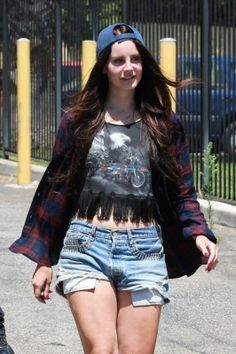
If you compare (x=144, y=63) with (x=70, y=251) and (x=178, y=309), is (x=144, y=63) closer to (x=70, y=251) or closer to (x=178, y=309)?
(x=70, y=251)

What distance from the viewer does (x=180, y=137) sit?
460 centimetres

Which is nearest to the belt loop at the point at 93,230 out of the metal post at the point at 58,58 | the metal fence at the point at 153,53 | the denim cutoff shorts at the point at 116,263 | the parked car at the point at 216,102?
the denim cutoff shorts at the point at 116,263

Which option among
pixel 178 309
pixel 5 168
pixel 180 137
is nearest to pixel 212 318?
pixel 178 309

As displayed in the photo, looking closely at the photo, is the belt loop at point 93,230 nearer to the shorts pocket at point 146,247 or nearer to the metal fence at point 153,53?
the shorts pocket at point 146,247

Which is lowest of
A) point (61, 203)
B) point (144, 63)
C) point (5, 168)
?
point (5, 168)

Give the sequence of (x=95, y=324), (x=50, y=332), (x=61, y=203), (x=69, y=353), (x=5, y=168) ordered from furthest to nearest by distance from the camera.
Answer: (x=5, y=168)
(x=50, y=332)
(x=69, y=353)
(x=61, y=203)
(x=95, y=324)

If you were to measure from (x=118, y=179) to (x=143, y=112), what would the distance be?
1.07 feet

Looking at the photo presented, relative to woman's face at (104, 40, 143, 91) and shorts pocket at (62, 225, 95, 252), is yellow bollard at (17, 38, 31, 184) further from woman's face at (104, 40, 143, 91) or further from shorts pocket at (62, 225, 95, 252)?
shorts pocket at (62, 225, 95, 252)

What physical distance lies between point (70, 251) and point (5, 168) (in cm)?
1173

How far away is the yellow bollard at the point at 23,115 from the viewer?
14406 millimetres

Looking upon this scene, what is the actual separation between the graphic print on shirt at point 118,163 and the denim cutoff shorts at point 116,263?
177 mm

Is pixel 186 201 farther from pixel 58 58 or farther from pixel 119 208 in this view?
pixel 58 58

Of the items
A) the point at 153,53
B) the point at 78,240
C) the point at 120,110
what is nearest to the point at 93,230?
the point at 78,240

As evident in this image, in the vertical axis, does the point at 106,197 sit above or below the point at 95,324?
above
